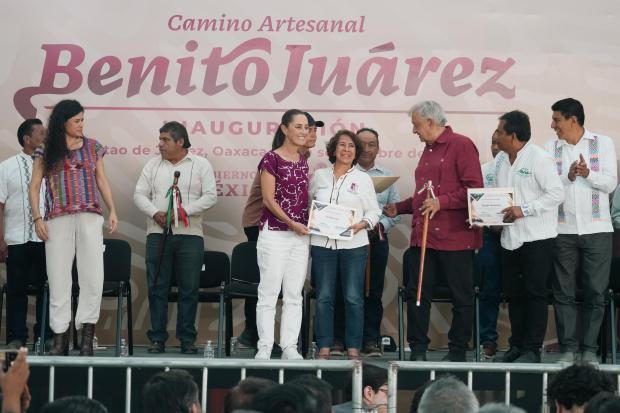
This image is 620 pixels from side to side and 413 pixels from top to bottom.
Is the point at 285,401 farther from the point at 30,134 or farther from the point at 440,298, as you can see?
the point at 30,134

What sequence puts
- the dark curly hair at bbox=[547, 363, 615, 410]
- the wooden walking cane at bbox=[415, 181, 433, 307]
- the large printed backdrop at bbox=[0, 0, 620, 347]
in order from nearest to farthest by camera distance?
the dark curly hair at bbox=[547, 363, 615, 410]
the wooden walking cane at bbox=[415, 181, 433, 307]
the large printed backdrop at bbox=[0, 0, 620, 347]

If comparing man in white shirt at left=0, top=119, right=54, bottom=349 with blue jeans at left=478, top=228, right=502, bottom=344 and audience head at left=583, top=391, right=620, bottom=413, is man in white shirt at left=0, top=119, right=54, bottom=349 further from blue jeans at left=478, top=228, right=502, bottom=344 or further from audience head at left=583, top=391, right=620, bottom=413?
audience head at left=583, top=391, right=620, bottom=413

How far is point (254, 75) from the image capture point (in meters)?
6.06

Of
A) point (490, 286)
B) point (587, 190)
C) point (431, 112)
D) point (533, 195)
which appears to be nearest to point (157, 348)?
point (490, 286)

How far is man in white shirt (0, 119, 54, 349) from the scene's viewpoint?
5332 millimetres

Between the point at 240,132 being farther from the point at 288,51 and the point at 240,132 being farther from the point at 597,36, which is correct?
the point at 597,36

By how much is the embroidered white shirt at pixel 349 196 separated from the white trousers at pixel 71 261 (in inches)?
54.4

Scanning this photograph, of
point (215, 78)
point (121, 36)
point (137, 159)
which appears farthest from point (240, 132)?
point (121, 36)

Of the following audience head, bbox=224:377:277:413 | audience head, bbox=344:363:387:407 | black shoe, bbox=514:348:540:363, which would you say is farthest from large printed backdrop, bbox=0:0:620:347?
audience head, bbox=224:377:277:413

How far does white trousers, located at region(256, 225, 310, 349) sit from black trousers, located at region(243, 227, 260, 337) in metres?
1.06

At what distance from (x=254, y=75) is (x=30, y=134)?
5.99ft

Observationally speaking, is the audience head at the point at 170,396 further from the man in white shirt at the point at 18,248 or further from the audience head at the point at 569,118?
the audience head at the point at 569,118

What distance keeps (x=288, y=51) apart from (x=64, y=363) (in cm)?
368

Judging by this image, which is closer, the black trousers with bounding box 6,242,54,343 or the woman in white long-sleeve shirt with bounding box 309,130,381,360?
the woman in white long-sleeve shirt with bounding box 309,130,381,360
